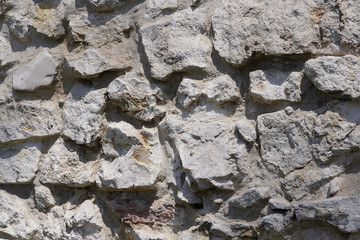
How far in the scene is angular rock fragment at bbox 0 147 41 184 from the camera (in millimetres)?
1591

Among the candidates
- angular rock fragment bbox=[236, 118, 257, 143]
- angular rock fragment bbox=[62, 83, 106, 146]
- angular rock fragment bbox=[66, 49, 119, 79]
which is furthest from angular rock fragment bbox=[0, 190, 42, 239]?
angular rock fragment bbox=[236, 118, 257, 143]

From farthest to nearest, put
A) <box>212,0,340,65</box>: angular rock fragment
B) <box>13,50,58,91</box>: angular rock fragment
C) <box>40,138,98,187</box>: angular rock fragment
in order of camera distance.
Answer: <box>13,50,58,91</box>: angular rock fragment, <box>40,138,98,187</box>: angular rock fragment, <box>212,0,340,65</box>: angular rock fragment

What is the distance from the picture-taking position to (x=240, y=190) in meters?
1.29

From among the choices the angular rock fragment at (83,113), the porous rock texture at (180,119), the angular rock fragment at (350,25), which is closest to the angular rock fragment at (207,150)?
the porous rock texture at (180,119)

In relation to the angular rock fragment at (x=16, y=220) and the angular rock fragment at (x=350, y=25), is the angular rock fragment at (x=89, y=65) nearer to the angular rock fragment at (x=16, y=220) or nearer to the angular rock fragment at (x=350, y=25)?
the angular rock fragment at (x=16, y=220)

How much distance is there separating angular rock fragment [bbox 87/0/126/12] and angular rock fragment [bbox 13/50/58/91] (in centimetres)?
24

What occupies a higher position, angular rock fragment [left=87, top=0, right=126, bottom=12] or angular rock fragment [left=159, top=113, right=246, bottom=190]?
angular rock fragment [left=87, top=0, right=126, bottom=12]

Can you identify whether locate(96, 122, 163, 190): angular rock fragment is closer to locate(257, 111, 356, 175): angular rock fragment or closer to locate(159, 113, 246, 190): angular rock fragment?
locate(159, 113, 246, 190): angular rock fragment

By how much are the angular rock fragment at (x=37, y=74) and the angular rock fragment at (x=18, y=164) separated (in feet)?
0.70

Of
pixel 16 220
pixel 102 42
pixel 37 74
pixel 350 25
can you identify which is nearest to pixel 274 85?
pixel 350 25

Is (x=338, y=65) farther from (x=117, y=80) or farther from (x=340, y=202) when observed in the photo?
(x=117, y=80)

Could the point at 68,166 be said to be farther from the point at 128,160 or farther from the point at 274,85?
the point at 274,85

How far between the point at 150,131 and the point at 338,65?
57cm

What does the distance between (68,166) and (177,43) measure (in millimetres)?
529
